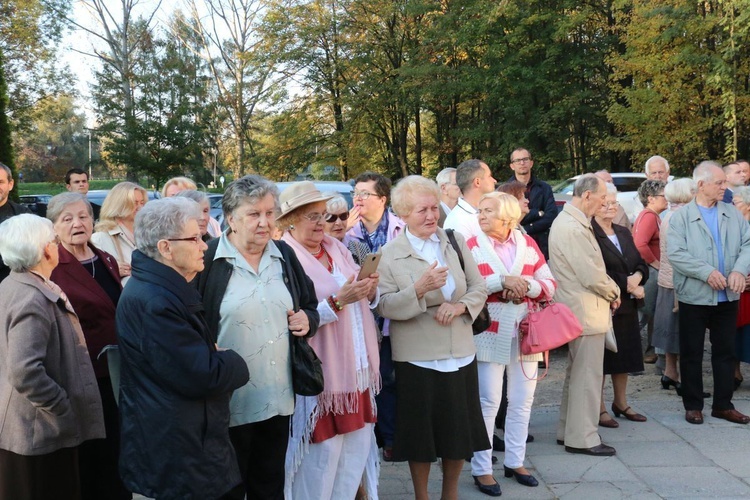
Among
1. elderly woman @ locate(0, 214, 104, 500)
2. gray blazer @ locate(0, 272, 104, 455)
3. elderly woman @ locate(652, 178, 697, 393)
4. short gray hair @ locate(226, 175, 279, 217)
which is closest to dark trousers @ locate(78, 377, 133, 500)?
elderly woman @ locate(0, 214, 104, 500)

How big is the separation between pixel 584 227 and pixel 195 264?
3.23 metres

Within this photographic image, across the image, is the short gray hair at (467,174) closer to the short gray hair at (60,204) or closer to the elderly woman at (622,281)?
the elderly woman at (622,281)

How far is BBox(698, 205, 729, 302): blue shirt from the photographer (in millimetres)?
6043

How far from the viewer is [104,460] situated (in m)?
3.91

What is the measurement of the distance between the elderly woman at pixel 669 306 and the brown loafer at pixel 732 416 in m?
0.69

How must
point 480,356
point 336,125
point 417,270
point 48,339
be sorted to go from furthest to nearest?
point 336,125
point 480,356
point 417,270
point 48,339

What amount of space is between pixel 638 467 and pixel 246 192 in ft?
11.2

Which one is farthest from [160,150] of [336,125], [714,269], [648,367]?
[714,269]

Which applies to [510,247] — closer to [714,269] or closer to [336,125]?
[714,269]

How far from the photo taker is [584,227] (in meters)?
5.38

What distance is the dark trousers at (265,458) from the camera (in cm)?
361

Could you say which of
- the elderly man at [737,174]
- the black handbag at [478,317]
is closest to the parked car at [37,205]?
the black handbag at [478,317]

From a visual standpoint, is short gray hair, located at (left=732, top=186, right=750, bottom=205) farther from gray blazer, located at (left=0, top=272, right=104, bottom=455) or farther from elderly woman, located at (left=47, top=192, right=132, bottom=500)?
gray blazer, located at (left=0, top=272, right=104, bottom=455)

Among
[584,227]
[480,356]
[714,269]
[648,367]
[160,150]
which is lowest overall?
[648,367]
